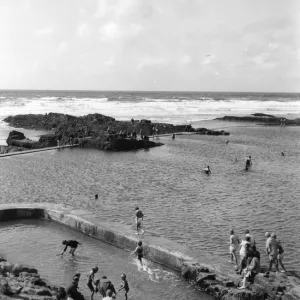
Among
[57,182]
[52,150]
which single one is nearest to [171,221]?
[57,182]

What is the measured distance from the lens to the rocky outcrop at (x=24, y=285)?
11.8 meters

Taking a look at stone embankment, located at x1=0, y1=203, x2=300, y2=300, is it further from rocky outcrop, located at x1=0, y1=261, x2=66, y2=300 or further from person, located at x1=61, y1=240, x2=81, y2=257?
rocky outcrop, located at x1=0, y1=261, x2=66, y2=300

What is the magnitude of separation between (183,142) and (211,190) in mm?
23878

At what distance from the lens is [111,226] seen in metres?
17.8

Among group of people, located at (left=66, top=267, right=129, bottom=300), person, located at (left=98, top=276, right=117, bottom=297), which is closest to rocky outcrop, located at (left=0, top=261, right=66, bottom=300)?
group of people, located at (left=66, top=267, right=129, bottom=300)

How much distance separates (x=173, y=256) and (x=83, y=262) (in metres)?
3.12

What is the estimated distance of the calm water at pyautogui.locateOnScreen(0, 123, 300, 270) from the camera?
739 inches

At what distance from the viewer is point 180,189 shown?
85.7 feet

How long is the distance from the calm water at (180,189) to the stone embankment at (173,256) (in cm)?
108

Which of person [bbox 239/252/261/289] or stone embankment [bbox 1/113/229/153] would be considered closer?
person [bbox 239/252/261/289]

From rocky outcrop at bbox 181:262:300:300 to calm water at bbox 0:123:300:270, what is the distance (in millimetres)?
1626

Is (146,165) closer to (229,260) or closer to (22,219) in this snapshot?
(22,219)

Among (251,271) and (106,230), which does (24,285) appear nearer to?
(106,230)

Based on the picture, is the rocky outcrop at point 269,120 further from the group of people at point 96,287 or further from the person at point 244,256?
the group of people at point 96,287
